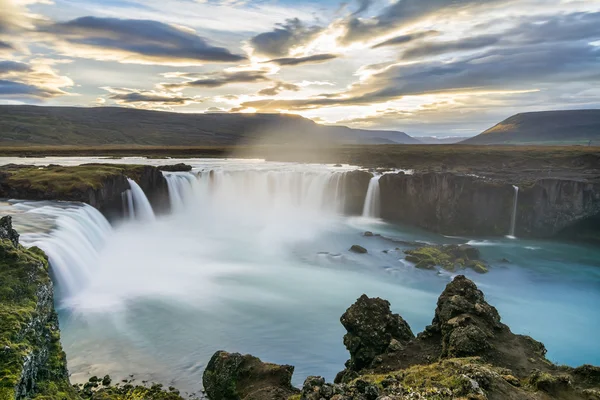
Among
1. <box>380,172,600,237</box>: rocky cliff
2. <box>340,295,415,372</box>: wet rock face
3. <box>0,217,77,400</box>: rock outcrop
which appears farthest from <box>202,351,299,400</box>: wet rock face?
<box>380,172,600,237</box>: rocky cliff

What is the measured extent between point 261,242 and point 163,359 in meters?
26.4

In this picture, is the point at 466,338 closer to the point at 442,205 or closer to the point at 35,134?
the point at 442,205

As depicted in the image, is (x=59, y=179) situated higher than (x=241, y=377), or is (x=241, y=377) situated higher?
(x=59, y=179)

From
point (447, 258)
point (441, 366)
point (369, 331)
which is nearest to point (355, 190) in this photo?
point (447, 258)

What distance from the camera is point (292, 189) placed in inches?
2447

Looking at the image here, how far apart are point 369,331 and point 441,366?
452 centimetres

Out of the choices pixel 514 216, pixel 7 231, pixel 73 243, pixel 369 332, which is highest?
pixel 7 231

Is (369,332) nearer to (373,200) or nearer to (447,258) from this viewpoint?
(447,258)

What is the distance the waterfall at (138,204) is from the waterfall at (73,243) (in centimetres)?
962

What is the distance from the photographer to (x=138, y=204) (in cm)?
4759

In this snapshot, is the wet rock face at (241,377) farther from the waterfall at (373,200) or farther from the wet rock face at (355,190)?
the wet rock face at (355,190)

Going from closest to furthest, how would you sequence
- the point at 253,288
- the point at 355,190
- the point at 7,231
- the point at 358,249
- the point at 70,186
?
1. the point at 7,231
2. the point at 253,288
3. the point at 70,186
4. the point at 358,249
5. the point at 355,190

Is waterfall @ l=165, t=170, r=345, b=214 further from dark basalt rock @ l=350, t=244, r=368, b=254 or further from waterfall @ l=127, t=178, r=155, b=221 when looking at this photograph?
dark basalt rock @ l=350, t=244, r=368, b=254

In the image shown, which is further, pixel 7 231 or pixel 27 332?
pixel 7 231
